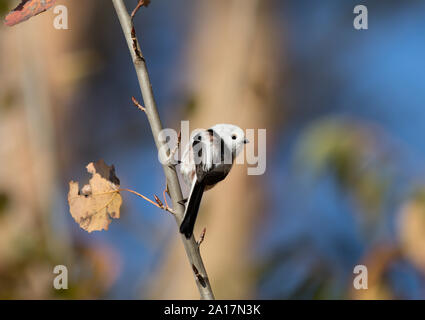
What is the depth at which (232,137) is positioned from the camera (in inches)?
56.2

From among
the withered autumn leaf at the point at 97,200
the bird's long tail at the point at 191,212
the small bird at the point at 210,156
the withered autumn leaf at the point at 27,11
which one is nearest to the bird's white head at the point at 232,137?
the small bird at the point at 210,156

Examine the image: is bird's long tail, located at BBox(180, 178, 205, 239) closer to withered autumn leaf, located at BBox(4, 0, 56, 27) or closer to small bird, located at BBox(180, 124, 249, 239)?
small bird, located at BBox(180, 124, 249, 239)

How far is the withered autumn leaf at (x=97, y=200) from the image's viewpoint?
970 mm

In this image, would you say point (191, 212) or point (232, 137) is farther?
point (232, 137)

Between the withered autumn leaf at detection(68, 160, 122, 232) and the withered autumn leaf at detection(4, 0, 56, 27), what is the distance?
1.08 ft

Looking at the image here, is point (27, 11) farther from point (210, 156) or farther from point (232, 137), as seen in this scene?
point (232, 137)

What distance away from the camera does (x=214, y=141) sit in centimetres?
134

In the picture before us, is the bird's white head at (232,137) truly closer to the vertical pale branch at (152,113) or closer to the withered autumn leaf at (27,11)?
the vertical pale branch at (152,113)

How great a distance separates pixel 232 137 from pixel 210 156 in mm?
163

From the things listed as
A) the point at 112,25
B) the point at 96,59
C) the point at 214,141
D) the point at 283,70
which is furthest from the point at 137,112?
the point at 214,141

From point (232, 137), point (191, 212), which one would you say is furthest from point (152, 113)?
point (232, 137)

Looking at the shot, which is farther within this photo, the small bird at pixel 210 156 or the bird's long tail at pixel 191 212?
the small bird at pixel 210 156

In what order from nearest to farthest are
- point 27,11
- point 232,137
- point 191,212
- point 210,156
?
point 27,11
point 191,212
point 210,156
point 232,137

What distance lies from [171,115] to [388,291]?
1.93 metres
